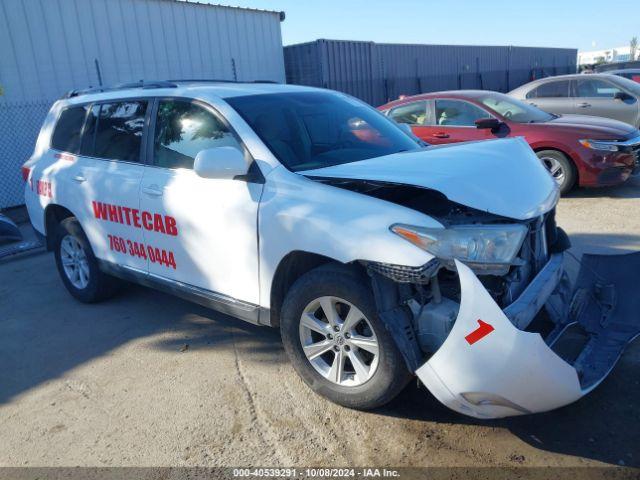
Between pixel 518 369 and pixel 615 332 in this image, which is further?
pixel 615 332

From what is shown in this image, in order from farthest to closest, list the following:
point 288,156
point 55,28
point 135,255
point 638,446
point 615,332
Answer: point 55,28
point 135,255
point 288,156
point 615,332
point 638,446

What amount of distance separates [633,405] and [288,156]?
8.10 feet

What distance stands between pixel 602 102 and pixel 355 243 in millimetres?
9817

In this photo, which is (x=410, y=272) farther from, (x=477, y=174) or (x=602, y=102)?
(x=602, y=102)

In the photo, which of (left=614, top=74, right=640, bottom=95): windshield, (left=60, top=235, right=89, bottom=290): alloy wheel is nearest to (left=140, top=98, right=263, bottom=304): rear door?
(left=60, top=235, right=89, bottom=290): alloy wheel

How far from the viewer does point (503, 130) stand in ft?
24.8

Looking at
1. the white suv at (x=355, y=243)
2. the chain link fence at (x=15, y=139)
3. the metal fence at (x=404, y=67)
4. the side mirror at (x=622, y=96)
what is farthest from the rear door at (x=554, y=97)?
the chain link fence at (x=15, y=139)

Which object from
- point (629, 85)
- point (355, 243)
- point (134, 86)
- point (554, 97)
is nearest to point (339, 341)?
point (355, 243)

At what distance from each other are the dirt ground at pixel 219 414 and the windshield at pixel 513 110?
5.36m

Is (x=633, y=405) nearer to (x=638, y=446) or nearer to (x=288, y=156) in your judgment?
(x=638, y=446)

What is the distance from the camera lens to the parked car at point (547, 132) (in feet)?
24.1

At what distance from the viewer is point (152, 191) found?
3.93m

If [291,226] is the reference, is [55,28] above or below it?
above

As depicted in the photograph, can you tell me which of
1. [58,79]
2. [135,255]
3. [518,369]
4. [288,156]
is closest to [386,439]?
[518,369]
